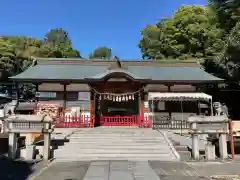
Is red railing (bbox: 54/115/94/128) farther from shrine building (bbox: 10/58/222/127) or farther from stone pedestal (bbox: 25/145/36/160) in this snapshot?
stone pedestal (bbox: 25/145/36/160)

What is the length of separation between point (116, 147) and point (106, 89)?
8000mm

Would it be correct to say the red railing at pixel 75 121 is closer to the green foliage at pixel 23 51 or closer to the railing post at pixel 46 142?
the railing post at pixel 46 142

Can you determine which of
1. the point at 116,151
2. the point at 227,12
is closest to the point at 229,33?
the point at 227,12

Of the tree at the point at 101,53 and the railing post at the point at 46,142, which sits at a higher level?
the tree at the point at 101,53

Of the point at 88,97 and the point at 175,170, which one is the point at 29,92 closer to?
the point at 88,97

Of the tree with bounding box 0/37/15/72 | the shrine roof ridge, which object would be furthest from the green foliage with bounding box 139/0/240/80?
the tree with bounding box 0/37/15/72

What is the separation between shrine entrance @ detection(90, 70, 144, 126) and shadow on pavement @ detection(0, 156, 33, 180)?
9304 mm

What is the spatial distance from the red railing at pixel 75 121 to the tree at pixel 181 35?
1689 centimetres

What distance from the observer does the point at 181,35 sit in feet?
107

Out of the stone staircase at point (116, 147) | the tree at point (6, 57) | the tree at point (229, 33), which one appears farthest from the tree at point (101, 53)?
the stone staircase at point (116, 147)

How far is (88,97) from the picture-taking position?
62.2 feet

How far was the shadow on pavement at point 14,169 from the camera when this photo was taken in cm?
790

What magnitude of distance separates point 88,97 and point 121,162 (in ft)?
32.0

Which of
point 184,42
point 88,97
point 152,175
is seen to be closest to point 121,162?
point 152,175
